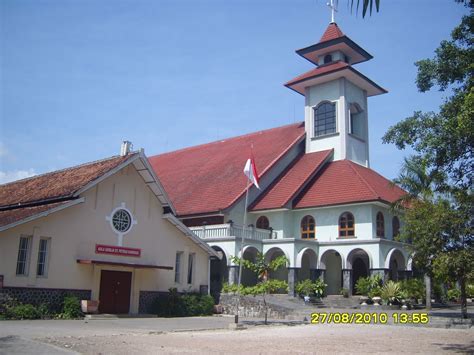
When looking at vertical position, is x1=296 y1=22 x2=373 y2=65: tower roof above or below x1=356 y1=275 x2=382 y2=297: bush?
above

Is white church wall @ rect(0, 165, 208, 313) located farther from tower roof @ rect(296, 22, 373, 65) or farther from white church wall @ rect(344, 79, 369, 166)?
tower roof @ rect(296, 22, 373, 65)

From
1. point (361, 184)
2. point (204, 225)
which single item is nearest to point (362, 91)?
point (361, 184)

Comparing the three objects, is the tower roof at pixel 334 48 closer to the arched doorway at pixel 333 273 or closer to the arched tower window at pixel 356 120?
the arched tower window at pixel 356 120

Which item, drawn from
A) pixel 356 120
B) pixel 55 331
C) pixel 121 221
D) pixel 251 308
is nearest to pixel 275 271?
pixel 251 308

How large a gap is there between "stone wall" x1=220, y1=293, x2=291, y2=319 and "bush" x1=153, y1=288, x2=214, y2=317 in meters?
1.16

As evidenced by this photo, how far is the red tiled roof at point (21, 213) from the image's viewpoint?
18.9 m

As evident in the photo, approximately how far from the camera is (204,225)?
31.2 m

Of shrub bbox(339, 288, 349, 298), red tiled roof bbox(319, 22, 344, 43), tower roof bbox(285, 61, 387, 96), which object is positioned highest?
red tiled roof bbox(319, 22, 344, 43)

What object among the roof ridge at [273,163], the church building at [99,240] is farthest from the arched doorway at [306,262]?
the church building at [99,240]

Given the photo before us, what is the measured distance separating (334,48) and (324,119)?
17.3 ft

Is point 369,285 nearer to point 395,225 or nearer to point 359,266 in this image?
point 359,266

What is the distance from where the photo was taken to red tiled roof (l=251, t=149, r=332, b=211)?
31.7m

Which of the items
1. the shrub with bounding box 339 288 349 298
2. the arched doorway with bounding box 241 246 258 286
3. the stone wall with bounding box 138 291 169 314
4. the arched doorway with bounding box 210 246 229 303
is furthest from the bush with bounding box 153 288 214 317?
the shrub with bounding box 339 288 349 298

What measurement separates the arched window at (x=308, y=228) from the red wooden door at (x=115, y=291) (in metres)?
12.8
